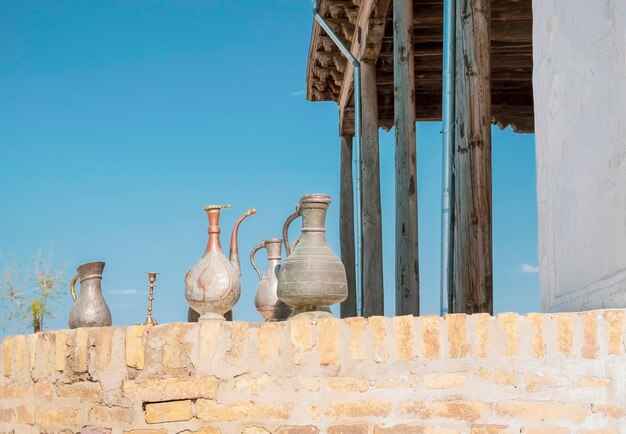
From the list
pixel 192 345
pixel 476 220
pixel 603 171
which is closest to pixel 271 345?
pixel 192 345

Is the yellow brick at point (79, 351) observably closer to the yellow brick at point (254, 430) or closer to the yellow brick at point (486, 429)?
the yellow brick at point (254, 430)

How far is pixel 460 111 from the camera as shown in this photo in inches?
227

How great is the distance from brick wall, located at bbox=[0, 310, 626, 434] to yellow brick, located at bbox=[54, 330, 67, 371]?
17.3 inches

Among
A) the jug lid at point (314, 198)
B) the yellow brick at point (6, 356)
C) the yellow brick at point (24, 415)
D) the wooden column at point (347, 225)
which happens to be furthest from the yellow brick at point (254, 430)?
the wooden column at point (347, 225)

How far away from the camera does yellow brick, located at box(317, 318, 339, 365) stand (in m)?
3.63

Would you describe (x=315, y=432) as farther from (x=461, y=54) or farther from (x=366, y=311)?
(x=366, y=311)

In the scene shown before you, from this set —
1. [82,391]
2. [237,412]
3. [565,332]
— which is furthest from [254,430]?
[565,332]

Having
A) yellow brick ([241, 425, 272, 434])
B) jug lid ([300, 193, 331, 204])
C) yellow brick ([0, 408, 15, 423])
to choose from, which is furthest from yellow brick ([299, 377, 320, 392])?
yellow brick ([0, 408, 15, 423])

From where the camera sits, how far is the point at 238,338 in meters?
3.64

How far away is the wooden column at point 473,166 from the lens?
554 centimetres

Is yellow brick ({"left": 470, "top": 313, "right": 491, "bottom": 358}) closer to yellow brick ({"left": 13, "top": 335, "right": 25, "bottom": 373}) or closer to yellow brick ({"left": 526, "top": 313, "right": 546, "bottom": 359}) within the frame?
yellow brick ({"left": 526, "top": 313, "right": 546, "bottom": 359})

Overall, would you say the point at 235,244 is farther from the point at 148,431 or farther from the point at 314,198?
the point at 148,431

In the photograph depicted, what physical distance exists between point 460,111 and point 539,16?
0.99 metres

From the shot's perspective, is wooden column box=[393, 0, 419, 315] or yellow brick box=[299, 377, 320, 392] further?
wooden column box=[393, 0, 419, 315]
